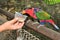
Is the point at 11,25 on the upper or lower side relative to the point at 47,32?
upper

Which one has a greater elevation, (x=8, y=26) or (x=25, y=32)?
(x=8, y=26)

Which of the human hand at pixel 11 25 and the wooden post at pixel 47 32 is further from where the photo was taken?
the wooden post at pixel 47 32

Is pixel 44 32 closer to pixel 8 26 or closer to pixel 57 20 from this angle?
pixel 8 26

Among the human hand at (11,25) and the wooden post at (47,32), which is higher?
the human hand at (11,25)

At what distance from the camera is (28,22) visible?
3330 millimetres

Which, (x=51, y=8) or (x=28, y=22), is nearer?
(x=28, y=22)

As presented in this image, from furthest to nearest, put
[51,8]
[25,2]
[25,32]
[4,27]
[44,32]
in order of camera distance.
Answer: [25,2], [51,8], [25,32], [44,32], [4,27]

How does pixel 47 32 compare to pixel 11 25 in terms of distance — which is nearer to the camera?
pixel 11 25

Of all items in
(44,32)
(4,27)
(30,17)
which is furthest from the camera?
(30,17)

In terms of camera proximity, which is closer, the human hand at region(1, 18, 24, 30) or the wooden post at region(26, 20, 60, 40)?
the human hand at region(1, 18, 24, 30)

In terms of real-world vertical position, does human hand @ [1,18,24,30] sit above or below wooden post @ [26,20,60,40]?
above

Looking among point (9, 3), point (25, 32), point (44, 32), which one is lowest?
point (9, 3)

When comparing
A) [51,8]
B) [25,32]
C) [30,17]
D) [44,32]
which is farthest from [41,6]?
[44,32]

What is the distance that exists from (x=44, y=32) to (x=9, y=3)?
277 centimetres
